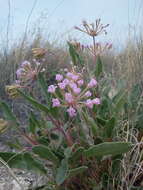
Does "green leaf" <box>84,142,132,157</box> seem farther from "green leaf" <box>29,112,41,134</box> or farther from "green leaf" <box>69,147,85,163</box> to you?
"green leaf" <box>29,112,41,134</box>

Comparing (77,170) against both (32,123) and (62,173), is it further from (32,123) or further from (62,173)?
(32,123)

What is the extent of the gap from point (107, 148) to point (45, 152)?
0.74ft

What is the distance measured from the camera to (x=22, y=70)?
1.37m

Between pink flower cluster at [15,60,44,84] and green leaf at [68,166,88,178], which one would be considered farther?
pink flower cluster at [15,60,44,84]

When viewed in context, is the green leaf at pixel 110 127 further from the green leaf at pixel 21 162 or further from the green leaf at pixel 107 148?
the green leaf at pixel 21 162

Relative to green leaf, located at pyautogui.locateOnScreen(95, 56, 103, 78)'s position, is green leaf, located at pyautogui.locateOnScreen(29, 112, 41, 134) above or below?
below

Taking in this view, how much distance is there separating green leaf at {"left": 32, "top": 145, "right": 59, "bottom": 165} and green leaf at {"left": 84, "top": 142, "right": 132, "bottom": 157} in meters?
0.13

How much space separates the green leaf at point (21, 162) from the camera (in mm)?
1228

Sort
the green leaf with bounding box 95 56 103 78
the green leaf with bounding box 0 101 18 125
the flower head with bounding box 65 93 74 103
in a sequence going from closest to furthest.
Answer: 1. the flower head with bounding box 65 93 74 103
2. the green leaf with bounding box 0 101 18 125
3. the green leaf with bounding box 95 56 103 78

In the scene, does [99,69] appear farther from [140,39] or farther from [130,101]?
[140,39]

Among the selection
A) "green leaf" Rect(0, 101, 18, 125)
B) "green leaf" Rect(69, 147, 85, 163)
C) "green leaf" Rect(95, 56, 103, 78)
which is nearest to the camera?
"green leaf" Rect(69, 147, 85, 163)

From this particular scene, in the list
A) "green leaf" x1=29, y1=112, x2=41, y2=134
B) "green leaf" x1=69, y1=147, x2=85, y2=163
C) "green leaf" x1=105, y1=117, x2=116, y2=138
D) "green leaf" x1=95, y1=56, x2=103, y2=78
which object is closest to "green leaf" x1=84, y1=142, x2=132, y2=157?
"green leaf" x1=69, y1=147, x2=85, y2=163

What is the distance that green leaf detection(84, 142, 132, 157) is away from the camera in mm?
1106

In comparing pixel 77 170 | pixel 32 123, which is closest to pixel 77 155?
pixel 77 170
